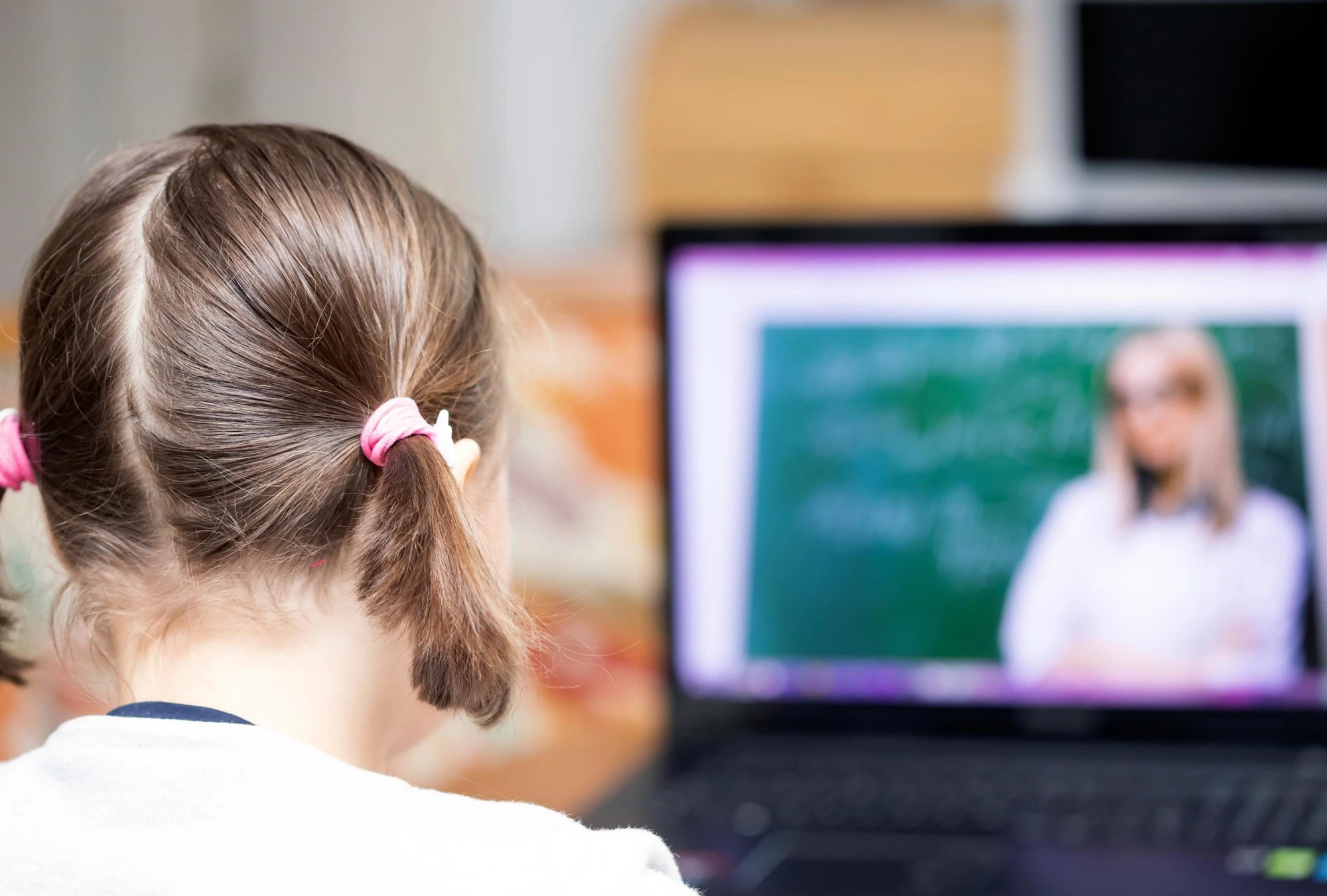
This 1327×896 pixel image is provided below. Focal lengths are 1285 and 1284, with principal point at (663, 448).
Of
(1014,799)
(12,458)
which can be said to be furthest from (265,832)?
(1014,799)

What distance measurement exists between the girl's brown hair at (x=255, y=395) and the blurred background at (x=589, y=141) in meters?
0.46

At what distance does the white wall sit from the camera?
2.91m

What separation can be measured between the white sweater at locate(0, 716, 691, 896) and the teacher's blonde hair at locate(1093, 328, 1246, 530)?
510 mm

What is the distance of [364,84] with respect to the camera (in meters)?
3.00

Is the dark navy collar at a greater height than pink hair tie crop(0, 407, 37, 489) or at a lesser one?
lesser

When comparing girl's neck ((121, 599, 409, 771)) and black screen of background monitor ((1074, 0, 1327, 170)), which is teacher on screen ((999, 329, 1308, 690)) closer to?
girl's neck ((121, 599, 409, 771))

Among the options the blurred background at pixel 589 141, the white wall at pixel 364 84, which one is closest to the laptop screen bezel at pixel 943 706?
the blurred background at pixel 589 141

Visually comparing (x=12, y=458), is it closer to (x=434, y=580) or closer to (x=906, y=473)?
(x=434, y=580)

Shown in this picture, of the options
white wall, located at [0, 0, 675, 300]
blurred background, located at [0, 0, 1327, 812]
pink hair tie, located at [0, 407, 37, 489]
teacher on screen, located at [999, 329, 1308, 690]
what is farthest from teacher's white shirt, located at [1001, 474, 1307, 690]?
white wall, located at [0, 0, 675, 300]

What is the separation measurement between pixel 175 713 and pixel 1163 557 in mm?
632

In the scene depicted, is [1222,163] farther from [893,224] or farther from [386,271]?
[386,271]

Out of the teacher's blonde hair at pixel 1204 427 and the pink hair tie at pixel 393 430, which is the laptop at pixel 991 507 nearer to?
the teacher's blonde hair at pixel 1204 427

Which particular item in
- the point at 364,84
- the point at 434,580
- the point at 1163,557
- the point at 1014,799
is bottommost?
the point at 1014,799

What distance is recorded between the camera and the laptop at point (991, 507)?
2.78 feet
